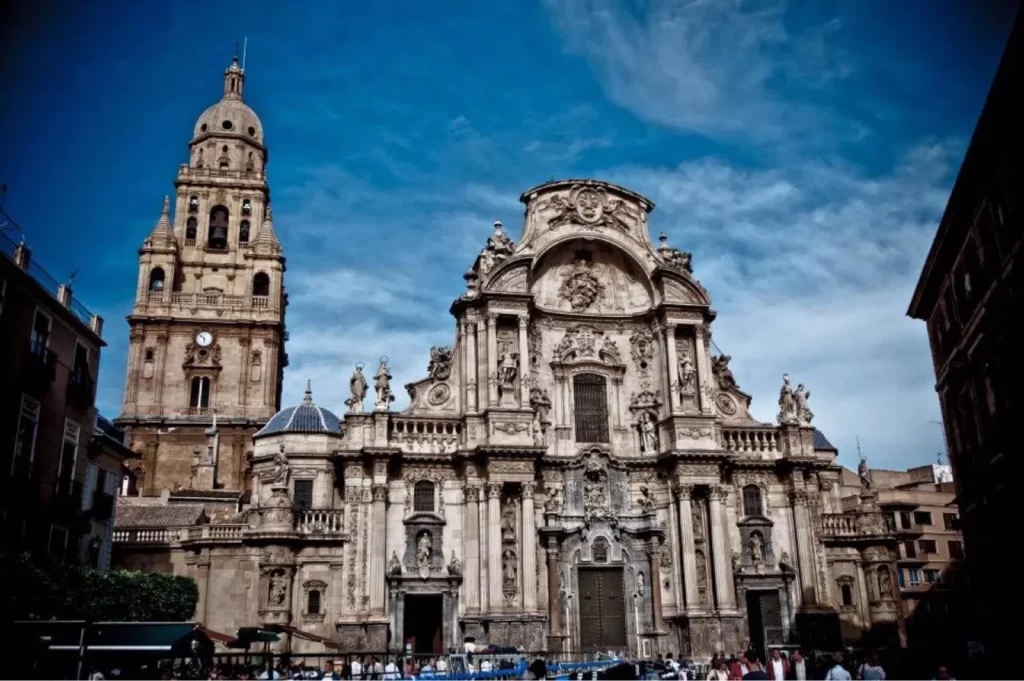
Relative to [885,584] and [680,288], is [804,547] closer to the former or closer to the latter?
[885,584]

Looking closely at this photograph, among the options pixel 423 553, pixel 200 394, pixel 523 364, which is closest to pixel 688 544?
pixel 523 364

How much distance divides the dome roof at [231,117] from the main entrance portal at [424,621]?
47011 mm

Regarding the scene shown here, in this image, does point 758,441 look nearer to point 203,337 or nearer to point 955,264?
point 955,264

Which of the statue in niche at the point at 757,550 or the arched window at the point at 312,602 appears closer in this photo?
the arched window at the point at 312,602

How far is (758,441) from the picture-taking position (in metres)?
39.3

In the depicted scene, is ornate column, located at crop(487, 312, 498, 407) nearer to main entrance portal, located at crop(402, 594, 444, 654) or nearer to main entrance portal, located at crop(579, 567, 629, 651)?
main entrance portal, located at crop(579, 567, 629, 651)

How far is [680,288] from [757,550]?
1169 centimetres

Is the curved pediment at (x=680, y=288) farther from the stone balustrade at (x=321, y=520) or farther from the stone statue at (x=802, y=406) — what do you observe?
the stone balustrade at (x=321, y=520)

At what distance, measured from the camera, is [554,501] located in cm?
3659

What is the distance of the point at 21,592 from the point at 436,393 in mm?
18937

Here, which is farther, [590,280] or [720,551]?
[590,280]

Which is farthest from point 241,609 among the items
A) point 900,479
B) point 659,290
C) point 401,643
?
point 900,479

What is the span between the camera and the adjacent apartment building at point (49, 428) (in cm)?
2414

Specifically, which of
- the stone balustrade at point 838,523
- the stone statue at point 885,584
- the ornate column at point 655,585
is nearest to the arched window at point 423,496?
the ornate column at point 655,585
